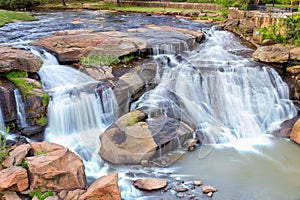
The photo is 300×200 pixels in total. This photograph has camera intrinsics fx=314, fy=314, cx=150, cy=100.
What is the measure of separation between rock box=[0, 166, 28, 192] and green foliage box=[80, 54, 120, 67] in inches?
210

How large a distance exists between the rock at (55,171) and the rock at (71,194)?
12 centimetres

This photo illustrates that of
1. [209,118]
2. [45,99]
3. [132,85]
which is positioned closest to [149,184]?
[209,118]

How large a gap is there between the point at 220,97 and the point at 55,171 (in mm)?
6100

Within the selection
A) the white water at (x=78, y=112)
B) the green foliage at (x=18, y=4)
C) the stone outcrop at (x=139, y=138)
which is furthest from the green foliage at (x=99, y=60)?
the green foliage at (x=18, y=4)

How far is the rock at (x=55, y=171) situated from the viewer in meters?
6.40

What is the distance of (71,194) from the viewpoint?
250 inches

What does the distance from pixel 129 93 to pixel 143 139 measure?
223cm

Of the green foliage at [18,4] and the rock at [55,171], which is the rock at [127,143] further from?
the green foliage at [18,4]

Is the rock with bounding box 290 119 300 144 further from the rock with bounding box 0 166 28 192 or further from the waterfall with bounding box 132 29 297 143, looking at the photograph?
the rock with bounding box 0 166 28 192

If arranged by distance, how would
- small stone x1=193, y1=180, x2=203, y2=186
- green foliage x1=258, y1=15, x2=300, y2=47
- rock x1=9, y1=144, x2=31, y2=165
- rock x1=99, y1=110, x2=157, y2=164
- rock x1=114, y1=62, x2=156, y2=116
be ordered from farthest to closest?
A: 1. green foliage x1=258, y1=15, x2=300, y2=47
2. rock x1=114, y1=62, x2=156, y2=116
3. rock x1=99, y1=110, x2=157, y2=164
4. small stone x1=193, y1=180, x2=203, y2=186
5. rock x1=9, y1=144, x2=31, y2=165

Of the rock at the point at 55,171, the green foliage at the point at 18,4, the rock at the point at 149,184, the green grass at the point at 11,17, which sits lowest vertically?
the rock at the point at 149,184

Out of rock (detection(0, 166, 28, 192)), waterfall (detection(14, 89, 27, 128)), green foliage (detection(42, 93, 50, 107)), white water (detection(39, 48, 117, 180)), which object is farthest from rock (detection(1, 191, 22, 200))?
green foliage (detection(42, 93, 50, 107))

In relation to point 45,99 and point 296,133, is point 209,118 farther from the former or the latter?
point 45,99

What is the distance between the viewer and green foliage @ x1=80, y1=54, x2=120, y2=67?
11.1 metres
